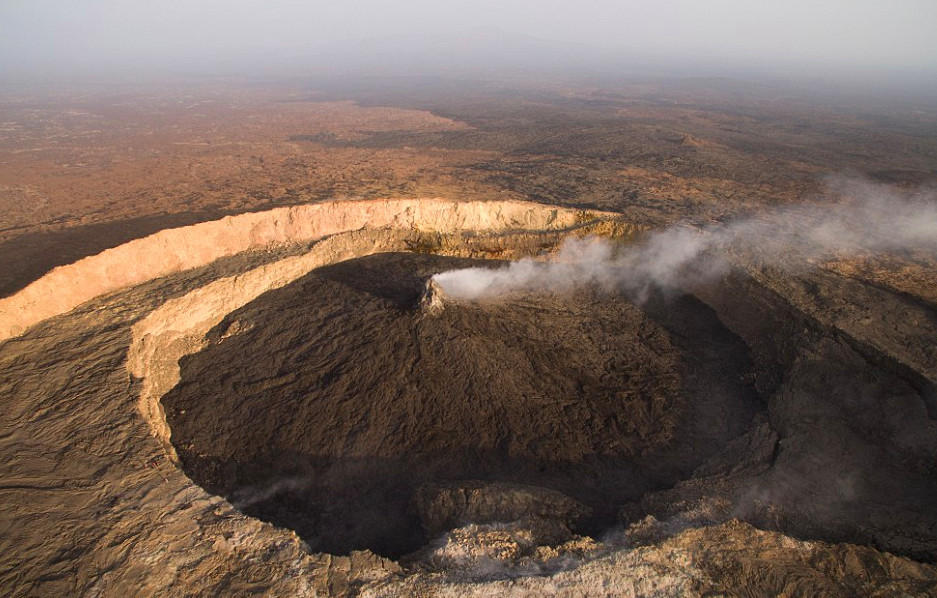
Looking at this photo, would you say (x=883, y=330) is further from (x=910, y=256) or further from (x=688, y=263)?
(x=910, y=256)

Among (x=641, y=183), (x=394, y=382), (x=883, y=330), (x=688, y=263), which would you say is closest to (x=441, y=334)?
(x=394, y=382)

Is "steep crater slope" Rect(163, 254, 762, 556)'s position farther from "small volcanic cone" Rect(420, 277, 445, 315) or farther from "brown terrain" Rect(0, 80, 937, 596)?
"small volcanic cone" Rect(420, 277, 445, 315)

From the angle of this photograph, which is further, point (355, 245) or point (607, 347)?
point (355, 245)

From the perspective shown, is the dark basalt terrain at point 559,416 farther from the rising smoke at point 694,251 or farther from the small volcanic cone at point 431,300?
the rising smoke at point 694,251

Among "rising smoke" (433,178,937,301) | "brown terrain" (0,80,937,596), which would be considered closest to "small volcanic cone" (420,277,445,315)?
"brown terrain" (0,80,937,596)

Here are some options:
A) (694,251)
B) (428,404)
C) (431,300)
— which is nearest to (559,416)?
(428,404)

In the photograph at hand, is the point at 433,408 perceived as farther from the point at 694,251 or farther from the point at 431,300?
the point at 694,251

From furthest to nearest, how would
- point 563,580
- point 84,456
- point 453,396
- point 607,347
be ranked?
point 607,347, point 453,396, point 84,456, point 563,580
